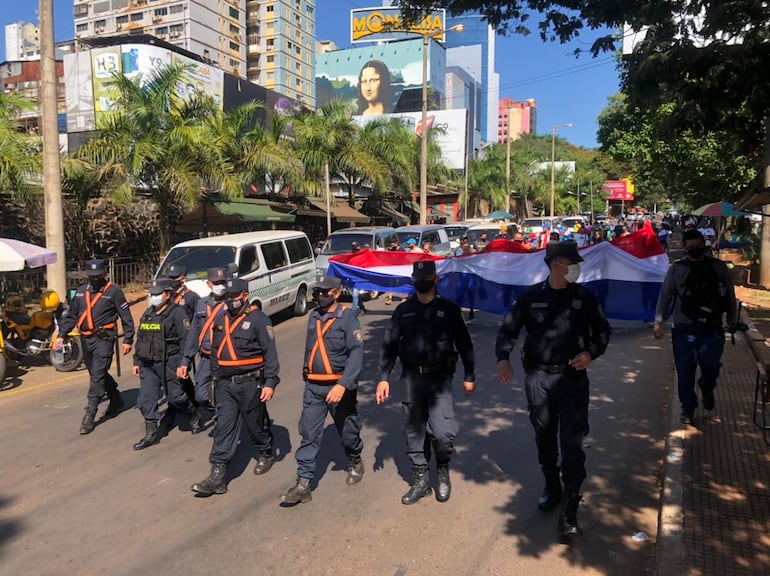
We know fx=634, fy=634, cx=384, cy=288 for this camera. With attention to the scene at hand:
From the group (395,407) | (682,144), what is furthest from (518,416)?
(682,144)

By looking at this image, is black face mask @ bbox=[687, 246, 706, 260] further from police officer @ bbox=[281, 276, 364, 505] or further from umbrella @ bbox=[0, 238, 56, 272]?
umbrella @ bbox=[0, 238, 56, 272]

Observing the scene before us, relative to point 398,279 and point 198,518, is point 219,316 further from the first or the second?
point 398,279

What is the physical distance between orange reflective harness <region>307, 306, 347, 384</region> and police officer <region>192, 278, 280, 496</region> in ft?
1.10

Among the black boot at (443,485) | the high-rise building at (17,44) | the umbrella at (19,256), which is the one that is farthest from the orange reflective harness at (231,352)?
the high-rise building at (17,44)

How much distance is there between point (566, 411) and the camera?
4.17 meters

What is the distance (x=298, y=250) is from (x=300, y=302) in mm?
1170

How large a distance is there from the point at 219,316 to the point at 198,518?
158 cm

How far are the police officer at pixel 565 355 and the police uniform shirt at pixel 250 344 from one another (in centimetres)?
204

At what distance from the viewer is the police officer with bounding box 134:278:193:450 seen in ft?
20.4

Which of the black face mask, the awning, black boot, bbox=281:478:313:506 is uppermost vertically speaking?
the awning

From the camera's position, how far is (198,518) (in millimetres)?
4633

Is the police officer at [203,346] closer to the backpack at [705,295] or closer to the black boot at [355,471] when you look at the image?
the black boot at [355,471]

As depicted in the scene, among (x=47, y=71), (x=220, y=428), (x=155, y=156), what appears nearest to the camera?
(x=220, y=428)

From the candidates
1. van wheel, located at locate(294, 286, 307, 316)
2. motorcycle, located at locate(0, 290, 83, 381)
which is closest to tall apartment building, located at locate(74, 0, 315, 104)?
van wheel, located at locate(294, 286, 307, 316)
